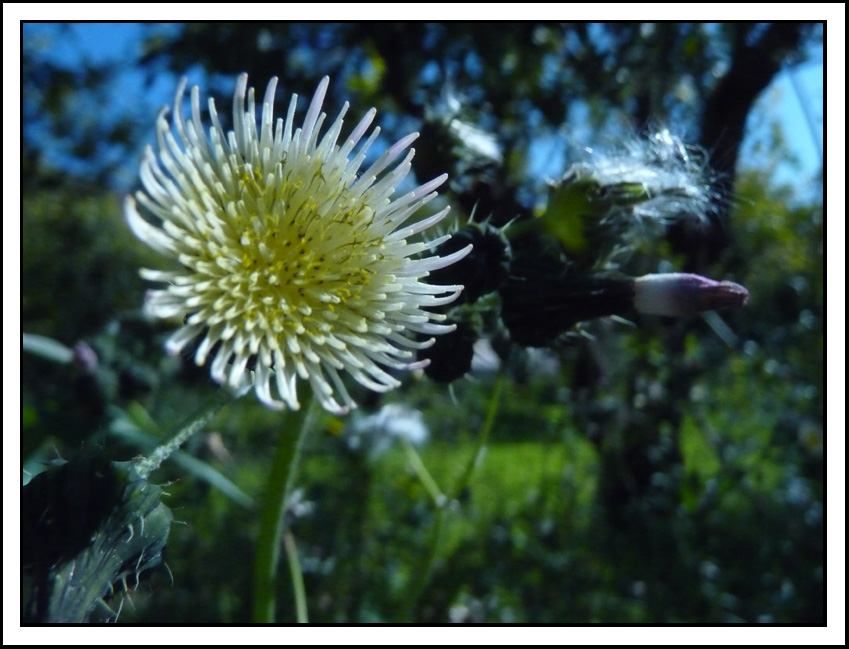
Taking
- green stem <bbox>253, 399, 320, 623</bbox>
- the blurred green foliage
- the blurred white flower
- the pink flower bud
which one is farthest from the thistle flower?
the blurred white flower

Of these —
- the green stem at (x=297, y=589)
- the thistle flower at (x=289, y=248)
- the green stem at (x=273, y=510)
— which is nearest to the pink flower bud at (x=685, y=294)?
the thistle flower at (x=289, y=248)

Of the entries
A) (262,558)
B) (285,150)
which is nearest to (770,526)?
(262,558)

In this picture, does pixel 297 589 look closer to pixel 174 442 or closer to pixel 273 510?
pixel 273 510

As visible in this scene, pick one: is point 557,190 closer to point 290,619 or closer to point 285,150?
point 285,150

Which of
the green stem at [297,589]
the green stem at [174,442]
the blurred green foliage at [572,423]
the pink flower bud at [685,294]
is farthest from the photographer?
the blurred green foliage at [572,423]

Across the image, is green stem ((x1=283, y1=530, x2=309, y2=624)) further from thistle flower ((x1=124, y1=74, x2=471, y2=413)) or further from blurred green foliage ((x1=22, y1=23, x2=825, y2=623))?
thistle flower ((x1=124, y1=74, x2=471, y2=413))

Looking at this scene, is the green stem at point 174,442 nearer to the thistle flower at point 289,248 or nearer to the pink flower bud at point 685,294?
the thistle flower at point 289,248
